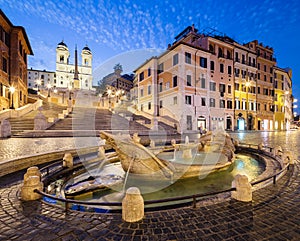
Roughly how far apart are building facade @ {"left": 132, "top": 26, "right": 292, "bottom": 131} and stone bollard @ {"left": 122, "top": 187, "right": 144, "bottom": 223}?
68.8 ft

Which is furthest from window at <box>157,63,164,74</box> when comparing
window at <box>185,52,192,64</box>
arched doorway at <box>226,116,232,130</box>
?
arched doorway at <box>226,116,232,130</box>

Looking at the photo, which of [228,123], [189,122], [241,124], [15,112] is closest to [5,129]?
Result: [15,112]

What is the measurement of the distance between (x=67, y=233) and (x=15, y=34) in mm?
33420

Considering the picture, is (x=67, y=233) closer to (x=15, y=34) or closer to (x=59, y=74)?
(x=15, y=34)

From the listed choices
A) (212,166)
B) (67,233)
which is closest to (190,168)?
(212,166)

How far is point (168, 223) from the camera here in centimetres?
306

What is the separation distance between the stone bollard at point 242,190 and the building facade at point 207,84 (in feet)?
65.2

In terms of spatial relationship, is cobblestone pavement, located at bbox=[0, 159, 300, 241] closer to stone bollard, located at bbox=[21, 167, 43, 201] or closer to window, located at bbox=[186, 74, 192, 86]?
stone bollard, located at bbox=[21, 167, 43, 201]

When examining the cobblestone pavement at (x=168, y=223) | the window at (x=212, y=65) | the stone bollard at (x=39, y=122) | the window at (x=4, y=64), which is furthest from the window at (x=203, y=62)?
the window at (x=4, y=64)

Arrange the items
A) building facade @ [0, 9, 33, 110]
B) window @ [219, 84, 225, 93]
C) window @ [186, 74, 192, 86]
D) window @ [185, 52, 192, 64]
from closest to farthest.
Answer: building facade @ [0, 9, 33, 110], window @ [185, 52, 192, 64], window @ [186, 74, 192, 86], window @ [219, 84, 225, 93]

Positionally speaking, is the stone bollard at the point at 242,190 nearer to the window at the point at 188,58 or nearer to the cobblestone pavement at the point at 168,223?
the cobblestone pavement at the point at 168,223

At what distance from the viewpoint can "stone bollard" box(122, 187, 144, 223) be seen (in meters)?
3.12

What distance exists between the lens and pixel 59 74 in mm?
74312

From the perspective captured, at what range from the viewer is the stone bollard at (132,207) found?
10.2 feet
